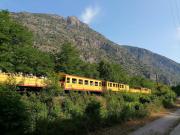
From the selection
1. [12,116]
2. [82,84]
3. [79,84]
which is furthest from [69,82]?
[12,116]

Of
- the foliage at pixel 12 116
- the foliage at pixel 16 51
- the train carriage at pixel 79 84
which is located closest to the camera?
the foliage at pixel 12 116

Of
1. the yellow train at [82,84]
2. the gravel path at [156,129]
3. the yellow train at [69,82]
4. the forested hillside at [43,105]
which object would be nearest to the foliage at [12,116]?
the forested hillside at [43,105]

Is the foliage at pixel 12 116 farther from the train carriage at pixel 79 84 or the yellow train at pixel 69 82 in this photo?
the train carriage at pixel 79 84

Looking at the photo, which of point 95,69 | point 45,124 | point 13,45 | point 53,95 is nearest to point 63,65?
point 13,45

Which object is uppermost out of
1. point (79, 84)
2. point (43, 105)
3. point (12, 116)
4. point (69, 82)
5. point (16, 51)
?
point (16, 51)

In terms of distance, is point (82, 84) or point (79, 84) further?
point (82, 84)

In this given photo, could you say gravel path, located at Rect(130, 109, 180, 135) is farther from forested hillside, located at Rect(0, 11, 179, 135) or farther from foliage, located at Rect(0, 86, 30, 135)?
foliage, located at Rect(0, 86, 30, 135)

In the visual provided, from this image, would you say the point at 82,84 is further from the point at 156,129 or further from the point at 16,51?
the point at 16,51

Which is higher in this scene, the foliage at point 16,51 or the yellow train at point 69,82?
the foliage at point 16,51

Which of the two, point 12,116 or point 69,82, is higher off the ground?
point 69,82

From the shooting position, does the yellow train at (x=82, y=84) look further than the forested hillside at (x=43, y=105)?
Yes

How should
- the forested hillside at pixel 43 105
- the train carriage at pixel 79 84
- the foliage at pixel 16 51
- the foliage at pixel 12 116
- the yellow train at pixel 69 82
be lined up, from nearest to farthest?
the foliage at pixel 12 116 < the forested hillside at pixel 43 105 < the yellow train at pixel 69 82 < the train carriage at pixel 79 84 < the foliage at pixel 16 51

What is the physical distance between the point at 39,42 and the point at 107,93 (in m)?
161

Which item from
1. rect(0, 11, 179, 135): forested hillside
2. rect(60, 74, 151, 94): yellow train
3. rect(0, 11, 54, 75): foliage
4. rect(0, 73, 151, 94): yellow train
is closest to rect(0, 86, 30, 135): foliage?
rect(0, 11, 179, 135): forested hillside
